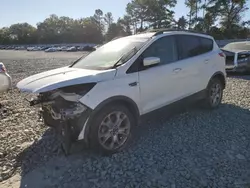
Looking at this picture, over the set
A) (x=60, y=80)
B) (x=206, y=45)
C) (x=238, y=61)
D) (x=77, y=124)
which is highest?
(x=206, y=45)

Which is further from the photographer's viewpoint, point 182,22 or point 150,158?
point 182,22

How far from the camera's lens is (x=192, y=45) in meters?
4.98

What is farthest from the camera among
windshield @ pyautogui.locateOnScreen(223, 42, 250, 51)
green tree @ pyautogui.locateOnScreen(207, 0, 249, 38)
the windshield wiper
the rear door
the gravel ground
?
green tree @ pyautogui.locateOnScreen(207, 0, 249, 38)

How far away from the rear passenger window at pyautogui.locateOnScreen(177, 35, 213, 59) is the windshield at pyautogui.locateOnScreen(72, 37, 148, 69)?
85cm

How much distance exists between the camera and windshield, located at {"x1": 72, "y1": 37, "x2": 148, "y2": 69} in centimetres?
400

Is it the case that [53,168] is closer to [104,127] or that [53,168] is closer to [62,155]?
[62,155]

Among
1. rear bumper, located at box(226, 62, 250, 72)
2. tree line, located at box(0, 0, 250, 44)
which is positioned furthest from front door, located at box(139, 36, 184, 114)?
tree line, located at box(0, 0, 250, 44)

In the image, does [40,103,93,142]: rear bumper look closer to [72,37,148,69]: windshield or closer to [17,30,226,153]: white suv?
[17,30,226,153]: white suv

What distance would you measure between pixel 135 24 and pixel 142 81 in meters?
79.7

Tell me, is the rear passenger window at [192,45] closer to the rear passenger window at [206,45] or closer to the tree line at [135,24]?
the rear passenger window at [206,45]

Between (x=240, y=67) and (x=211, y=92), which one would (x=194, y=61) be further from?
(x=240, y=67)

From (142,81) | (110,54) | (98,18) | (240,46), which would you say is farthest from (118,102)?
(98,18)

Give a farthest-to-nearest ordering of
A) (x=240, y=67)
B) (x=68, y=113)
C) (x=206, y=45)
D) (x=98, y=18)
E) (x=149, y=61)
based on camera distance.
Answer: (x=98, y=18) → (x=240, y=67) → (x=206, y=45) → (x=149, y=61) → (x=68, y=113)

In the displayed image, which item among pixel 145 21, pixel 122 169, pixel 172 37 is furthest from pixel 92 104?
pixel 145 21
